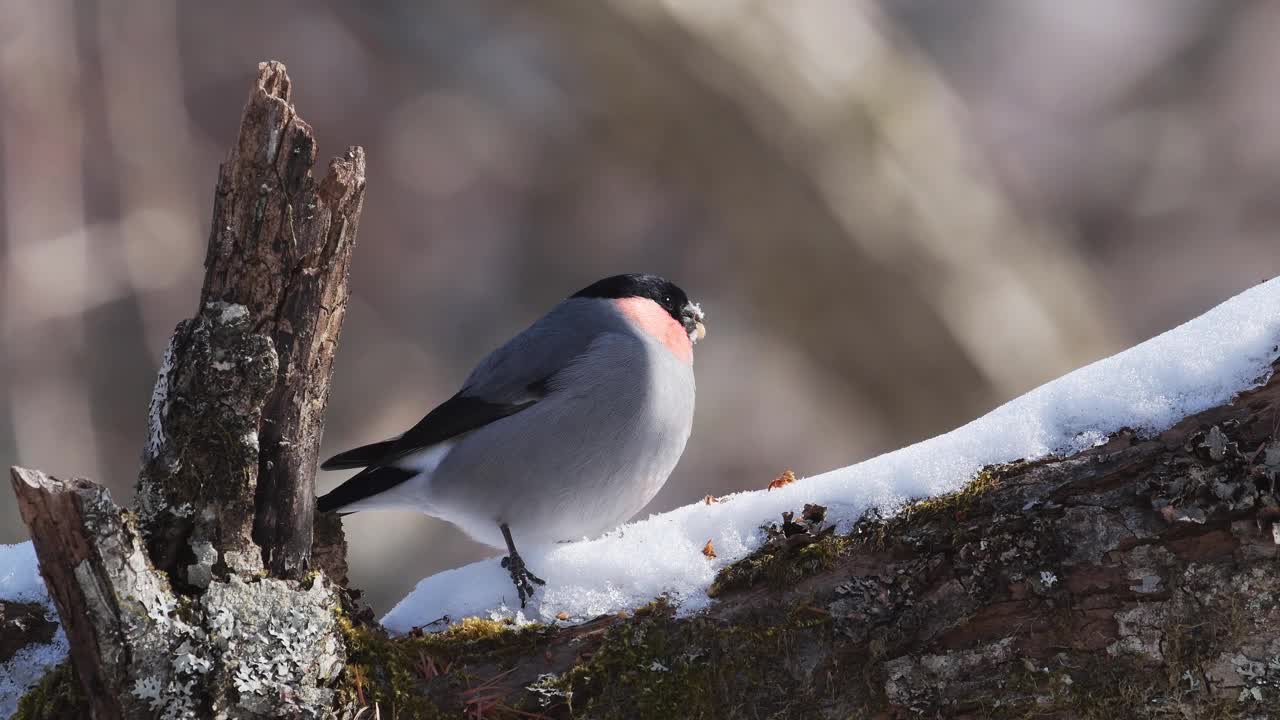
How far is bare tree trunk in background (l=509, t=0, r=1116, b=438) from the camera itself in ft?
16.9

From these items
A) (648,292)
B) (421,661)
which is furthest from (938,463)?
(648,292)

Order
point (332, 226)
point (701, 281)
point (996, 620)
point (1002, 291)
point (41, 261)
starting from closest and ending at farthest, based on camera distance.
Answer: point (996, 620)
point (332, 226)
point (41, 261)
point (1002, 291)
point (701, 281)

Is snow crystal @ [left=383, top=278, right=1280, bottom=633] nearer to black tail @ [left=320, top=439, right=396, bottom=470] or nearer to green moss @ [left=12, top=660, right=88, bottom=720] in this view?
green moss @ [left=12, top=660, right=88, bottom=720]

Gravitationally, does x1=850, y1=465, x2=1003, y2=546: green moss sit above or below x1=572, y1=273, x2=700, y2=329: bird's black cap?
below

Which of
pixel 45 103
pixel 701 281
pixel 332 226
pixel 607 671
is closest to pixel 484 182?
pixel 701 281

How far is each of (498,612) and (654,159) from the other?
4.24 metres

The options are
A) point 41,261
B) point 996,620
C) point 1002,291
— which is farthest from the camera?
point 1002,291

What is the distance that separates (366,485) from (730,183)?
11.2 ft

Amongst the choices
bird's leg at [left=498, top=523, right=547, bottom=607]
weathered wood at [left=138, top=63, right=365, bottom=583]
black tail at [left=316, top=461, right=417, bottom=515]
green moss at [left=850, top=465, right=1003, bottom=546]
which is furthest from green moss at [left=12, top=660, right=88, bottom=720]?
green moss at [left=850, top=465, right=1003, bottom=546]

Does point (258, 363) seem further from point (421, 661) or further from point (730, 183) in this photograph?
point (730, 183)

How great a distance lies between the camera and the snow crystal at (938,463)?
69.5 inches

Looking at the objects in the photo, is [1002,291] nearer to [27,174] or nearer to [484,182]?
[484,182]

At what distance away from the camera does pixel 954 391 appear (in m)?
5.42

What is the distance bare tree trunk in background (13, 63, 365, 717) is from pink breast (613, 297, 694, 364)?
4.12 ft
